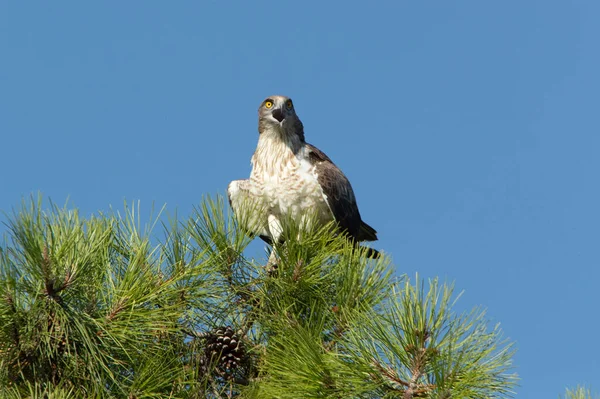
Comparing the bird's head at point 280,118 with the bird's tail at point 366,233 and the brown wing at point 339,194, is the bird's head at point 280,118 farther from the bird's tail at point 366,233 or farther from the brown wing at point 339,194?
the bird's tail at point 366,233

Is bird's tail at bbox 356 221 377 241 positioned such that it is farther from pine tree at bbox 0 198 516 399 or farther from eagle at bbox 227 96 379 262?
pine tree at bbox 0 198 516 399

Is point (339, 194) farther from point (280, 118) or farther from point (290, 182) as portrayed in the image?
point (280, 118)

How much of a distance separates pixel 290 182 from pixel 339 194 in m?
0.40

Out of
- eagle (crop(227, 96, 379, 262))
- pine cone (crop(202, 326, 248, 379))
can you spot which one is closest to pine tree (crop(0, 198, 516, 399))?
pine cone (crop(202, 326, 248, 379))

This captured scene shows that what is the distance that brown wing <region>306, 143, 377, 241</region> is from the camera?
22.6 ft

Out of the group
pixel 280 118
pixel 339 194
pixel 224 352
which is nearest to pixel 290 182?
pixel 339 194

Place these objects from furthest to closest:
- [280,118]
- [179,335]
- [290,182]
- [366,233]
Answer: [366,233]
[280,118]
[290,182]
[179,335]

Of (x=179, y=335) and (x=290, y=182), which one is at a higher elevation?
(x=290, y=182)

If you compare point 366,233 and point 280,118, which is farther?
point 366,233

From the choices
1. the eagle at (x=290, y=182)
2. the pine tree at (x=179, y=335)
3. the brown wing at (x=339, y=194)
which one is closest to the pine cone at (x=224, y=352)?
the pine tree at (x=179, y=335)

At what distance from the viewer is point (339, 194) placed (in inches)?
272

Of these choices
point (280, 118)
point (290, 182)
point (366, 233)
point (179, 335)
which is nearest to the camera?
point (179, 335)

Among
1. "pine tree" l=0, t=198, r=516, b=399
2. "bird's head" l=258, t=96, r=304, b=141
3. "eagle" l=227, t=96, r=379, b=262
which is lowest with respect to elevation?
"pine tree" l=0, t=198, r=516, b=399

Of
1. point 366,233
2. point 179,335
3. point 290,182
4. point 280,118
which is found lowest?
point 179,335
